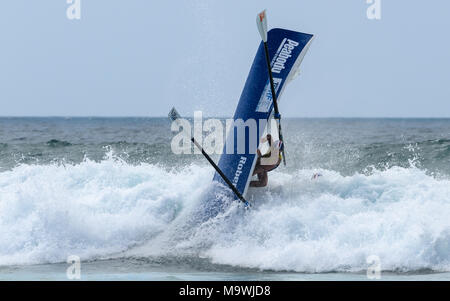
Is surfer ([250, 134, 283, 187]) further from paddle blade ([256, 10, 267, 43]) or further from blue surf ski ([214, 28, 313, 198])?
paddle blade ([256, 10, 267, 43])

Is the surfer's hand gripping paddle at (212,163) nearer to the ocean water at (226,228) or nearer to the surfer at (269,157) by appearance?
the ocean water at (226,228)

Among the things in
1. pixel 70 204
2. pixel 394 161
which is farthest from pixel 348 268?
pixel 394 161

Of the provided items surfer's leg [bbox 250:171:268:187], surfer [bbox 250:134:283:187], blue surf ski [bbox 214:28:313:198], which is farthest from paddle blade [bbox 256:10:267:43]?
surfer's leg [bbox 250:171:268:187]

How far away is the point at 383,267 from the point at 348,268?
19.0 inches

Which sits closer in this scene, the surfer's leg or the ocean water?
the ocean water

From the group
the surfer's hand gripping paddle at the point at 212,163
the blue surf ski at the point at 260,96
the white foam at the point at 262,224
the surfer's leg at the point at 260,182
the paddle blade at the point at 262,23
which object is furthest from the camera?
the surfer's leg at the point at 260,182

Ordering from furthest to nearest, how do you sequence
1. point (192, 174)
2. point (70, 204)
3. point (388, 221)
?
point (192, 174), point (70, 204), point (388, 221)

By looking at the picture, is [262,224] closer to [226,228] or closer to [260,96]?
[226,228]

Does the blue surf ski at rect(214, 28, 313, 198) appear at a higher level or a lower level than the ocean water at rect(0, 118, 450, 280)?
higher

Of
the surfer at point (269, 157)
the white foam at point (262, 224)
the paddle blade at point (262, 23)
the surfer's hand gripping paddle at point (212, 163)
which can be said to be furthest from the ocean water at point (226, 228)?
the paddle blade at point (262, 23)
